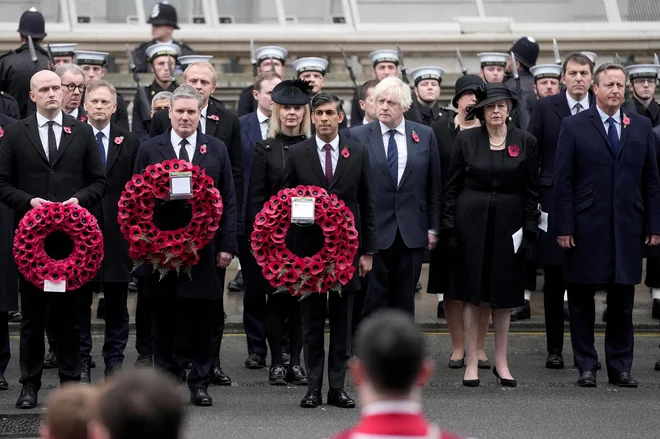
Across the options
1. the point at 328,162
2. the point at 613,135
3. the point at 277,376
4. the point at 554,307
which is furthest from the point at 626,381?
the point at 328,162

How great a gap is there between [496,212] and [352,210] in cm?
135

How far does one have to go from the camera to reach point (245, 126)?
41.4 ft

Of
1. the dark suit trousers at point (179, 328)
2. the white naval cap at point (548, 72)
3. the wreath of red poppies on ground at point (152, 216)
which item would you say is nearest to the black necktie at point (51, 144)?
the wreath of red poppies on ground at point (152, 216)

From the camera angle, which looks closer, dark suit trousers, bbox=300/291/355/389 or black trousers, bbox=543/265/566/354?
dark suit trousers, bbox=300/291/355/389

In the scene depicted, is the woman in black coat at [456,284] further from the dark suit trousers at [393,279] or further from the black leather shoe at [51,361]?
the black leather shoe at [51,361]

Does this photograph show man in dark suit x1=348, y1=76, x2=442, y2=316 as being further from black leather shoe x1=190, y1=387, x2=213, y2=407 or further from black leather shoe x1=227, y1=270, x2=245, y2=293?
black leather shoe x1=227, y1=270, x2=245, y2=293

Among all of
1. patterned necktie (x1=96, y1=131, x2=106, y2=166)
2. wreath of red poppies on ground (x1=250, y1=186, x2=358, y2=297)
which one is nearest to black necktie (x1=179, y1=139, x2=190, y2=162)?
wreath of red poppies on ground (x1=250, y1=186, x2=358, y2=297)

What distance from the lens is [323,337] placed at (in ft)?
34.0

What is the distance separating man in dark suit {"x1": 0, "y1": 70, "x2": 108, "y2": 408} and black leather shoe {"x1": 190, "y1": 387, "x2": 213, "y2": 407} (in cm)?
85

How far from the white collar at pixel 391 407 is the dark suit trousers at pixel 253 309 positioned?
718 centimetres

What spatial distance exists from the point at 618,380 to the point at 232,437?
345cm

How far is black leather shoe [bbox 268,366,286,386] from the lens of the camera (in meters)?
11.2

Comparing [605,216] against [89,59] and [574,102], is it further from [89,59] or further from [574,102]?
[89,59]

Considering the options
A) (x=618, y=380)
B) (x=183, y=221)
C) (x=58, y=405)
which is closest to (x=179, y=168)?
(x=183, y=221)
